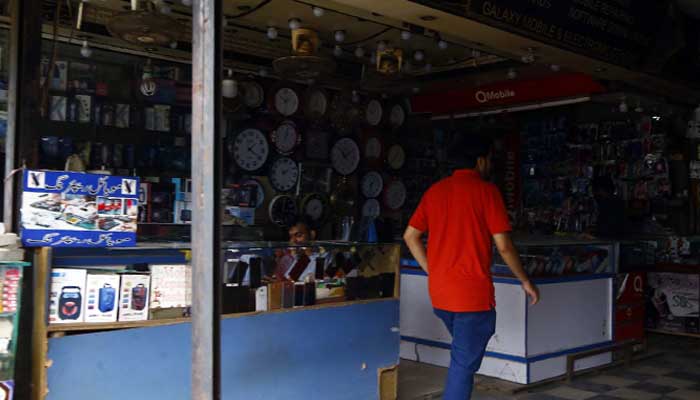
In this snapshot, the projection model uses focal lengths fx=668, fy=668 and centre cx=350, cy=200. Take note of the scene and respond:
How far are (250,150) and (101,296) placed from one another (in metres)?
3.71

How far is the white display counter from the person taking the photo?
4.82m

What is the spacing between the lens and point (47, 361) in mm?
2854

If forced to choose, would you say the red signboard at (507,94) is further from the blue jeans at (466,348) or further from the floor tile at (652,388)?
the blue jeans at (466,348)

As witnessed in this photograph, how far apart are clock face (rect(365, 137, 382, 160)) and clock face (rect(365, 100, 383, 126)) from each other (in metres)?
0.21

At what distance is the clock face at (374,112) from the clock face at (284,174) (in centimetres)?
112

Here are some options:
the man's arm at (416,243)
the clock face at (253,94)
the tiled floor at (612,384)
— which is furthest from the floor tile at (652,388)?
the clock face at (253,94)

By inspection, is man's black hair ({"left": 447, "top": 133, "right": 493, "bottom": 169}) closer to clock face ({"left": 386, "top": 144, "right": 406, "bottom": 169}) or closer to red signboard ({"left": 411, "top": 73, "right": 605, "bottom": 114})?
red signboard ({"left": 411, "top": 73, "right": 605, "bottom": 114})

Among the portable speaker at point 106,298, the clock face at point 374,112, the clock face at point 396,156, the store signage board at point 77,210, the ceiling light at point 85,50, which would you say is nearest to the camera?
the store signage board at point 77,210

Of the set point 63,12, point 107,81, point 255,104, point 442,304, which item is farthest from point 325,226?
point 442,304

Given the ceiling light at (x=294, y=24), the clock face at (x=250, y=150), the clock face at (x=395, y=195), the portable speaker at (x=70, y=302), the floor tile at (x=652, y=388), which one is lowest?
the floor tile at (x=652, y=388)

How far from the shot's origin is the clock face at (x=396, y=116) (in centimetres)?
782

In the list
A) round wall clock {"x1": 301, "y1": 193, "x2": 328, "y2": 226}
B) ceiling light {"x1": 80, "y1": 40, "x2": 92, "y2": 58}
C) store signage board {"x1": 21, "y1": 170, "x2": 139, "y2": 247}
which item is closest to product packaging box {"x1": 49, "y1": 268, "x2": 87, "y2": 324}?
store signage board {"x1": 21, "y1": 170, "x2": 139, "y2": 247}

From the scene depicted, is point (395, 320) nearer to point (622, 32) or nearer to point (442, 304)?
point (442, 304)

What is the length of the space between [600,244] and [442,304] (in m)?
2.63
